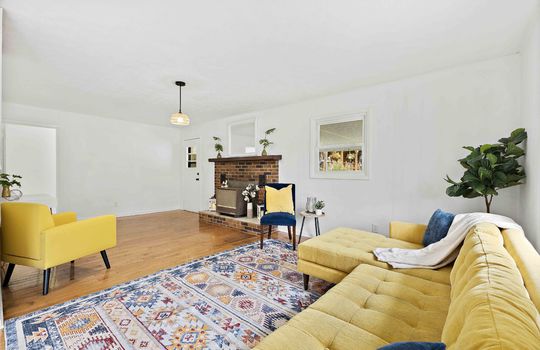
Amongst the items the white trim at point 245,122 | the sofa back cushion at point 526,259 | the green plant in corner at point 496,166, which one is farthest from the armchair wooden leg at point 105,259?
the green plant in corner at point 496,166

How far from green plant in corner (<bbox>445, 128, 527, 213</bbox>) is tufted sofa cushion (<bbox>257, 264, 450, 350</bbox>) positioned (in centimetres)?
126

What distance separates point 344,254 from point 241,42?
2.19 metres

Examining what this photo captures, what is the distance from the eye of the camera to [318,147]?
4.30m

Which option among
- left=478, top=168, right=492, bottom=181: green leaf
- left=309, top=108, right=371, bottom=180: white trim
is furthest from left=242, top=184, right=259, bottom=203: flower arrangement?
left=478, top=168, right=492, bottom=181: green leaf

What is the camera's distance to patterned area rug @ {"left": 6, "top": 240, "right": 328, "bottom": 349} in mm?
1674

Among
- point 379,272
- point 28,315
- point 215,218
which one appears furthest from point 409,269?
point 215,218

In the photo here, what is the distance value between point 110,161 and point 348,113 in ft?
17.6

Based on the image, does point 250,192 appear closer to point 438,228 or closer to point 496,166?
point 438,228

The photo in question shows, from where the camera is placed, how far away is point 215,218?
5.14m

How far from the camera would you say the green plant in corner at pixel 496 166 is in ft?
7.27

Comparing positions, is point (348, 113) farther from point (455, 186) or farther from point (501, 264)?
point (501, 264)

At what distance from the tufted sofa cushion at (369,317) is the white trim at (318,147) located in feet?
7.37

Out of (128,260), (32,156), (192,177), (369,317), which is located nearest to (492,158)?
(369,317)

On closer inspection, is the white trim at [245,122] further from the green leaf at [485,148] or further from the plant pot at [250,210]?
the green leaf at [485,148]
